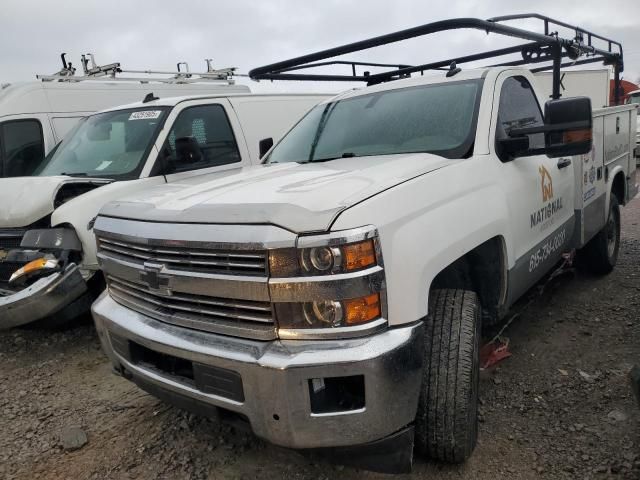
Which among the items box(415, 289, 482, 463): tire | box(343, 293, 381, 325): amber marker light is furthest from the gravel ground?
box(343, 293, 381, 325): amber marker light

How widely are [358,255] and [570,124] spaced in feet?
5.04

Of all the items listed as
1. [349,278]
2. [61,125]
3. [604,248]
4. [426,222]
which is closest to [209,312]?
[349,278]

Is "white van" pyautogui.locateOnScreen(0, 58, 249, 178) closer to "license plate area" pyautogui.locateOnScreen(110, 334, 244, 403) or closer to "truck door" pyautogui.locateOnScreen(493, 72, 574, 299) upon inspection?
"license plate area" pyautogui.locateOnScreen(110, 334, 244, 403)

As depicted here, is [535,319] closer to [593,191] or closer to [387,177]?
[593,191]

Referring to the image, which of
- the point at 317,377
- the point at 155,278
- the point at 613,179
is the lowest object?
the point at 317,377

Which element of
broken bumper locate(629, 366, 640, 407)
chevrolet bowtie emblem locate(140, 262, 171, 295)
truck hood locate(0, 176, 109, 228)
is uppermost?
truck hood locate(0, 176, 109, 228)

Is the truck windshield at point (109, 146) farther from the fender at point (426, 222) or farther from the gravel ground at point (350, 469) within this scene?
the fender at point (426, 222)

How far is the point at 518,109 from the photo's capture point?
3551 millimetres

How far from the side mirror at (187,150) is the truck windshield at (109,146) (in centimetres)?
23

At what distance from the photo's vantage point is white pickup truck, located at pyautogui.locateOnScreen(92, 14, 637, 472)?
198cm

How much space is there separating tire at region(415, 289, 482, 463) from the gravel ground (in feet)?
0.71

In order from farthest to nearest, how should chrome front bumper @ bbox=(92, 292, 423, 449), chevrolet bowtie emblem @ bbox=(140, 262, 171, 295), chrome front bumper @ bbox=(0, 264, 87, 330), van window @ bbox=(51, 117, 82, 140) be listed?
van window @ bbox=(51, 117, 82, 140) → chrome front bumper @ bbox=(0, 264, 87, 330) → chevrolet bowtie emblem @ bbox=(140, 262, 171, 295) → chrome front bumper @ bbox=(92, 292, 423, 449)

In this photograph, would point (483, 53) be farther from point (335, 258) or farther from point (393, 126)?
point (335, 258)

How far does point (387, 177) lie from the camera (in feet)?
7.83
